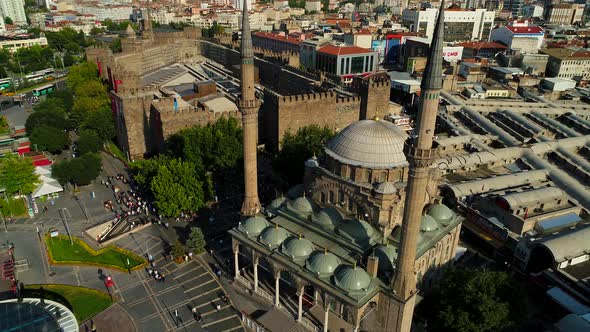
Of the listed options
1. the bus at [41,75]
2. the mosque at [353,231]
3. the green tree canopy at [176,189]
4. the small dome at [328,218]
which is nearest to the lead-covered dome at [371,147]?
the mosque at [353,231]

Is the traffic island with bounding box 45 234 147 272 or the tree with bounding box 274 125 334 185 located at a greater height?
the tree with bounding box 274 125 334 185

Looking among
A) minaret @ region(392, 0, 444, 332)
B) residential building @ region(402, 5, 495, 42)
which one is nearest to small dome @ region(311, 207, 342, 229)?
minaret @ region(392, 0, 444, 332)

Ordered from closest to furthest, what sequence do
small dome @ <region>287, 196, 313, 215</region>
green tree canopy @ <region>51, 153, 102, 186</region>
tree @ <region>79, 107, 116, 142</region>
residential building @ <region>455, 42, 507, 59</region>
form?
small dome @ <region>287, 196, 313, 215</region>
green tree canopy @ <region>51, 153, 102, 186</region>
tree @ <region>79, 107, 116, 142</region>
residential building @ <region>455, 42, 507, 59</region>

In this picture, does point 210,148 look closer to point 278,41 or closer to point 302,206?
point 302,206

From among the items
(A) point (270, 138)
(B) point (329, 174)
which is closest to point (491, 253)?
(B) point (329, 174)

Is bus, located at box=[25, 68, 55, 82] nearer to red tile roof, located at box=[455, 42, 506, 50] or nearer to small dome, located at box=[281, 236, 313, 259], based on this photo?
small dome, located at box=[281, 236, 313, 259]

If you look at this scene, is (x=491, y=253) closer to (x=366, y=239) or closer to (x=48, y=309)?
(x=366, y=239)

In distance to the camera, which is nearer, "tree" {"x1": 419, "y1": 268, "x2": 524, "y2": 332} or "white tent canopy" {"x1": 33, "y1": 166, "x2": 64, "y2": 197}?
"tree" {"x1": 419, "y1": 268, "x2": 524, "y2": 332}
